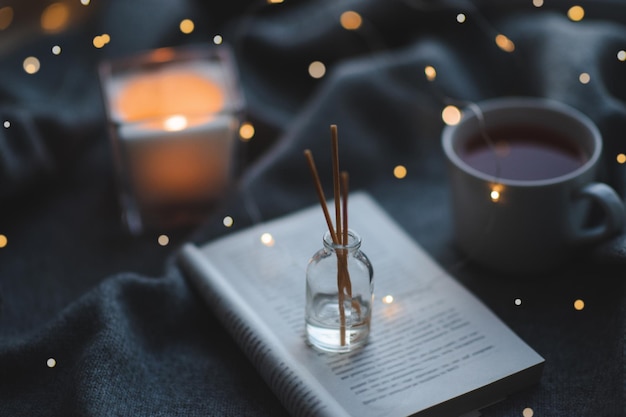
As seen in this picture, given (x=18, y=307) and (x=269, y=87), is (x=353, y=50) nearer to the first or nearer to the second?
(x=269, y=87)

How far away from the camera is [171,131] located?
0.76 metres

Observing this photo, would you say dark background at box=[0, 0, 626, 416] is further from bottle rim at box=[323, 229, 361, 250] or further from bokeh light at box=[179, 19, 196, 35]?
bottle rim at box=[323, 229, 361, 250]

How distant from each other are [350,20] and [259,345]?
0.48 m

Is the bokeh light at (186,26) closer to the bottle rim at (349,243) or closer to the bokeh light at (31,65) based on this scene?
the bokeh light at (31,65)

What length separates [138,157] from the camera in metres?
0.77

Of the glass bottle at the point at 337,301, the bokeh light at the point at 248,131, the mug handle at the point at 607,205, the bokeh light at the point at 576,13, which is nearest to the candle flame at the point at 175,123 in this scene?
the bokeh light at the point at 248,131

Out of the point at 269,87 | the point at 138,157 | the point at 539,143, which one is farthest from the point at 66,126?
the point at 539,143

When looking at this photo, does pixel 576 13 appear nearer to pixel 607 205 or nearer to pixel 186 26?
pixel 607 205

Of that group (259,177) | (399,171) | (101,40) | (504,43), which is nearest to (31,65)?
(101,40)

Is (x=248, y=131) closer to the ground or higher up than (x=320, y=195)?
closer to the ground

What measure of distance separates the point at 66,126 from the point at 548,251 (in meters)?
0.51

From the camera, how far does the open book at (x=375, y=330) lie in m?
0.58

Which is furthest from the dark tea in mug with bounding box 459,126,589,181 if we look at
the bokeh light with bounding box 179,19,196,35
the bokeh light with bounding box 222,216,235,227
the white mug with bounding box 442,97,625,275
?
the bokeh light with bounding box 179,19,196,35

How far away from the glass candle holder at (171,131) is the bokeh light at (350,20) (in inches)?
7.3
